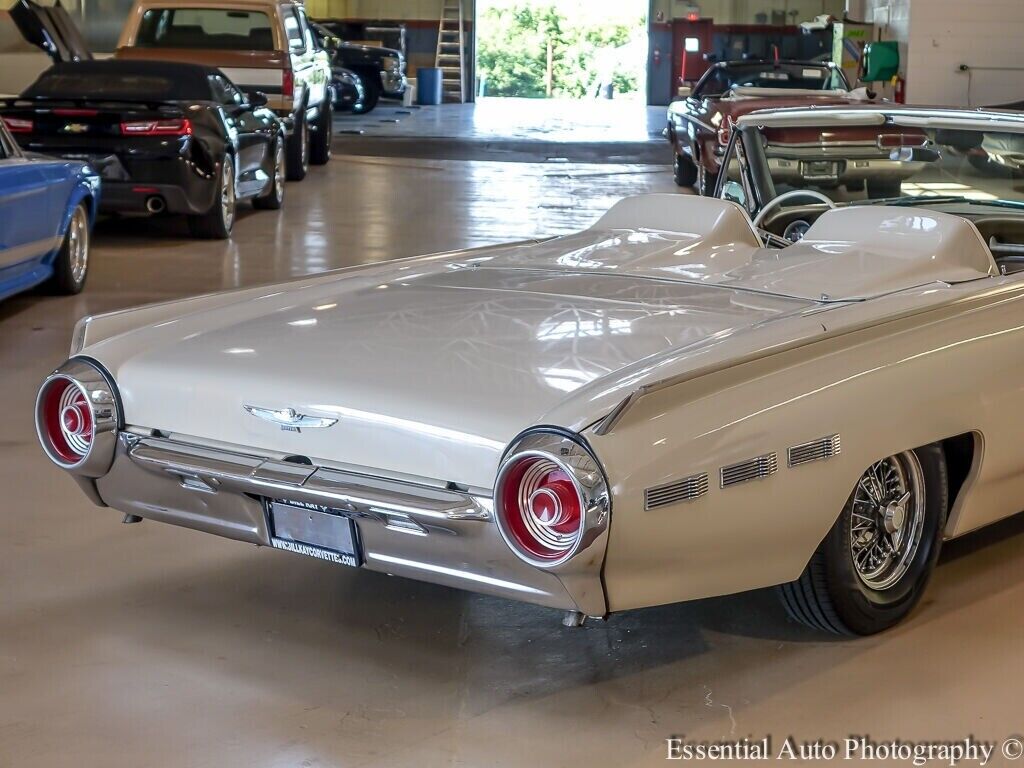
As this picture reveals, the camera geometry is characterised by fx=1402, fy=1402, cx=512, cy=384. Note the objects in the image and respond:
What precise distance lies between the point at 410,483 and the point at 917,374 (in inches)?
47.9

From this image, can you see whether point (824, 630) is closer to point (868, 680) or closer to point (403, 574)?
point (868, 680)

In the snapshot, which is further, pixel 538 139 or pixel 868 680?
pixel 538 139

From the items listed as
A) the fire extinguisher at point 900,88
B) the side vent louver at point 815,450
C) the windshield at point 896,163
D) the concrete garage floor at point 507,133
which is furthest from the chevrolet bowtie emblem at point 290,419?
the fire extinguisher at point 900,88

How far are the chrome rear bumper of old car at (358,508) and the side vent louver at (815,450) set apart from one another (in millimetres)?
527

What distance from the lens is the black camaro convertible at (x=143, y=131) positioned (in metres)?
9.77

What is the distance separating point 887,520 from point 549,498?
1041mm

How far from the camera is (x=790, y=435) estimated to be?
9.68ft

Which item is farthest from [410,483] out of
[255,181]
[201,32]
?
[201,32]

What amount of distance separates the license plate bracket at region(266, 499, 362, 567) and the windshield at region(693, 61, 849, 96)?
11556mm

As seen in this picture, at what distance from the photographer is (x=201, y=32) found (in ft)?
44.8

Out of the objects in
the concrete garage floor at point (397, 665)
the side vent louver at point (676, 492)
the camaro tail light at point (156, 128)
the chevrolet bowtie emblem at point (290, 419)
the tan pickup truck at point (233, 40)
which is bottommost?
the concrete garage floor at point (397, 665)

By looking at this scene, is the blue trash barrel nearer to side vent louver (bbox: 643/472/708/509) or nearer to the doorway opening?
the doorway opening

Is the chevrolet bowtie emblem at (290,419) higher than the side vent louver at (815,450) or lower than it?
higher

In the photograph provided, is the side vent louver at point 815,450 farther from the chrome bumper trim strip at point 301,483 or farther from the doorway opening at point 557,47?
the doorway opening at point 557,47
